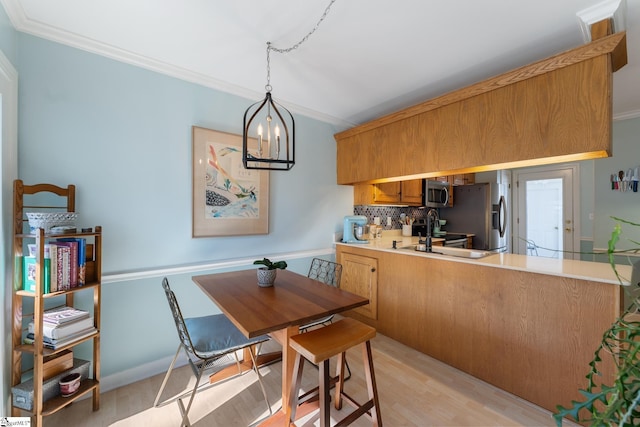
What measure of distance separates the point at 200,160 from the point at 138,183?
1.64 feet

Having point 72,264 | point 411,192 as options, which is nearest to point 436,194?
point 411,192

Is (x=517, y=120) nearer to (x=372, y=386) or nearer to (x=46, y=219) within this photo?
(x=372, y=386)

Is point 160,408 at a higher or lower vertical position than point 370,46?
lower

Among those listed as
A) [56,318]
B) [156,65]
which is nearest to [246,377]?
[56,318]

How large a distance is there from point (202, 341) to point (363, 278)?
5.86ft

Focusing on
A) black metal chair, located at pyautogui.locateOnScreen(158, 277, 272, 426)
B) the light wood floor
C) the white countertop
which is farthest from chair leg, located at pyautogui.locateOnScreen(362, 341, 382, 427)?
the white countertop

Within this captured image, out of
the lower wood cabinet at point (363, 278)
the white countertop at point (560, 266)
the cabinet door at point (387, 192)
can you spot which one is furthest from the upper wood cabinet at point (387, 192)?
the white countertop at point (560, 266)

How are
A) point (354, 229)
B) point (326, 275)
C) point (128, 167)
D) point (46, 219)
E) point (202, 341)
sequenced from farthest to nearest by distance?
point (354, 229) < point (326, 275) < point (128, 167) < point (202, 341) < point (46, 219)

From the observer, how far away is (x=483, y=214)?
13.4 ft

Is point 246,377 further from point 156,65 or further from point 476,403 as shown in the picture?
point 156,65

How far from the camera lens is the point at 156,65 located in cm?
225

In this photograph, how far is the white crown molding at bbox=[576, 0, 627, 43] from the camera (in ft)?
5.24

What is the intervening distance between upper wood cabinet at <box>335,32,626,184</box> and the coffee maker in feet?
2.30

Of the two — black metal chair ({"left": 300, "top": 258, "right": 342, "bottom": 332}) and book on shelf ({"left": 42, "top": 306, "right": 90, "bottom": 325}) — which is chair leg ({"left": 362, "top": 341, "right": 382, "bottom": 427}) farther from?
book on shelf ({"left": 42, "top": 306, "right": 90, "bottom": 325})
